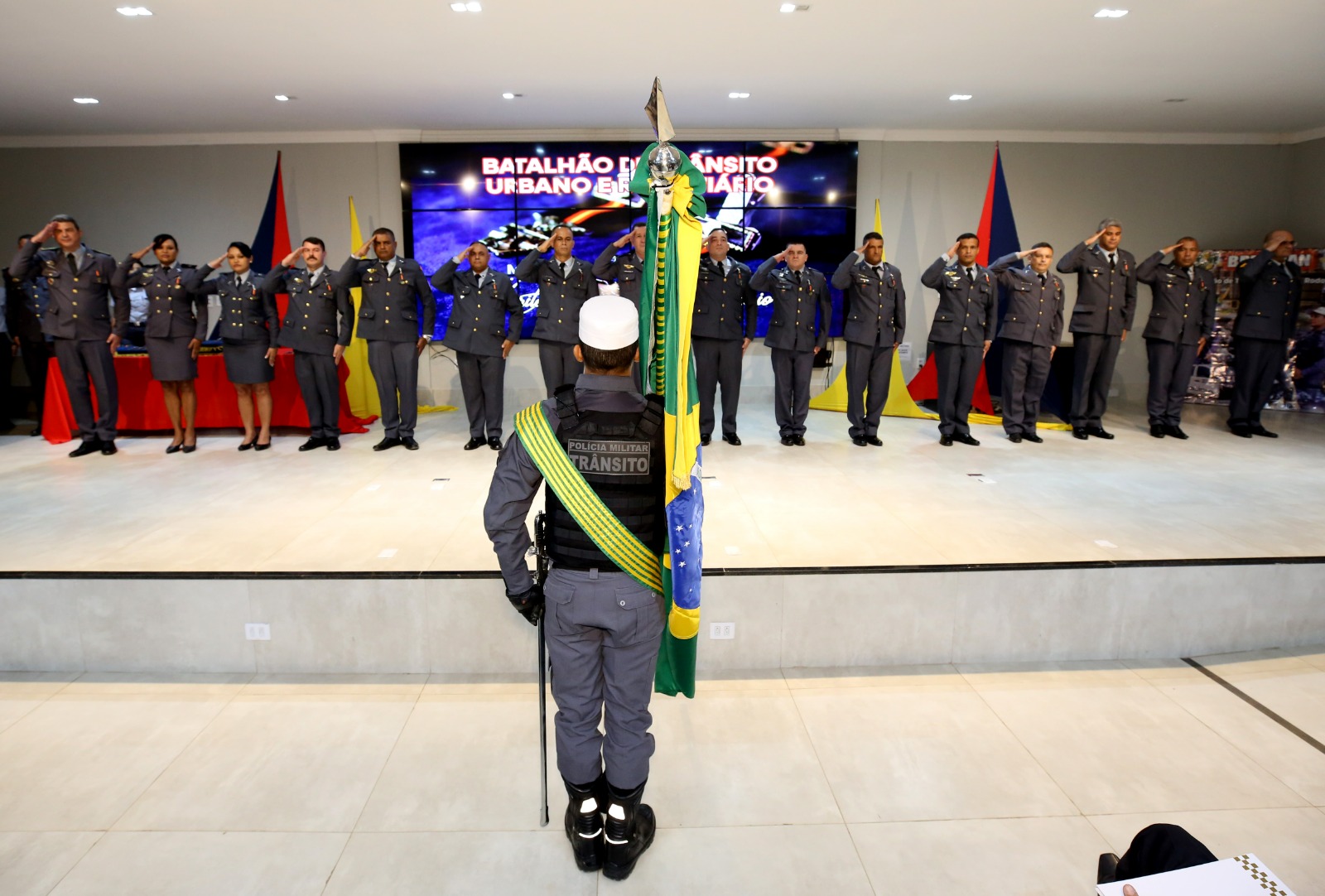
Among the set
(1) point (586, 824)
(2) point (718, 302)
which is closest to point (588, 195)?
(2) point (718, 302)

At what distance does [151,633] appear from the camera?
3152 millimetres

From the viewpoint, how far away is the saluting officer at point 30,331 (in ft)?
21.2

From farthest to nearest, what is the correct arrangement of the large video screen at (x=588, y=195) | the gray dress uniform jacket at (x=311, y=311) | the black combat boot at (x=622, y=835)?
the large video screen at (x=588, y=195)
the gray dress uniform jacket at (x=311, y=311)
the black combat boot at (x=622, y=835)

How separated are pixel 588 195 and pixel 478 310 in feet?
8.91

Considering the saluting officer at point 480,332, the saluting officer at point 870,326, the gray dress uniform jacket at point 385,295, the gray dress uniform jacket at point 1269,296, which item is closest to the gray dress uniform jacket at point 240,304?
the gray dress uniform jacket at point 385,295

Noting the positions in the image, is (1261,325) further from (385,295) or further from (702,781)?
(385,295)

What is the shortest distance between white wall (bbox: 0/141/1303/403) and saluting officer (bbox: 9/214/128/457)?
259 cm

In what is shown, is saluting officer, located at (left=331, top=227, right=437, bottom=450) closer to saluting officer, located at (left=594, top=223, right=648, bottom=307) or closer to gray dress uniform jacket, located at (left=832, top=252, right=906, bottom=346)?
saluting officer, located at (left=594, top=223, right=648, bottom=307)

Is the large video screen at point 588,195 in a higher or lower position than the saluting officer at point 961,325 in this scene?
higher

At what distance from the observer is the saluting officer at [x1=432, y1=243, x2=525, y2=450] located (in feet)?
18.4

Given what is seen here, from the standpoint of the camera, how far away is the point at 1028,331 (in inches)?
237

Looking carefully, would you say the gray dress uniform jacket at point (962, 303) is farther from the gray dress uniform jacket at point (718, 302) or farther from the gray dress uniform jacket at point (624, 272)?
the gray dress uniform jacket at point (624, 272)

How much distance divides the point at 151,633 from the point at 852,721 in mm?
2662

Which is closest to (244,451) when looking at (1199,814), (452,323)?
(452,323)
